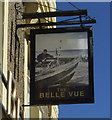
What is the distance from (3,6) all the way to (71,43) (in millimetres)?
2034

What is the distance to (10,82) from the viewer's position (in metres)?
11.6

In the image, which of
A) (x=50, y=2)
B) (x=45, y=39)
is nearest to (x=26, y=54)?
(x=45, y=39)

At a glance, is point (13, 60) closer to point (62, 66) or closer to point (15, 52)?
point (15, 52)

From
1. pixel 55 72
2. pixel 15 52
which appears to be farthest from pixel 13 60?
pixel 55 72

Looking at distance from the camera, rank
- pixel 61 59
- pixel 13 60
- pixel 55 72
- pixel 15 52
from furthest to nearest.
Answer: pixel 15 52 < pixel 13 60 < pixel 61 59 < pixel 55 72

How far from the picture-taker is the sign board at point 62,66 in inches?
480

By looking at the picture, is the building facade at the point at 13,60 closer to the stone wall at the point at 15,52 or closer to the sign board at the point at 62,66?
the stone wall at the point at 15,52

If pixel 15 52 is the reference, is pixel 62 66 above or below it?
below

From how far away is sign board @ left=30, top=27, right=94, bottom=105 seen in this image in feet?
40.0

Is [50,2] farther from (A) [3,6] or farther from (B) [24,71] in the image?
(A) [3,6]

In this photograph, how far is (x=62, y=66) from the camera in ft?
41.2

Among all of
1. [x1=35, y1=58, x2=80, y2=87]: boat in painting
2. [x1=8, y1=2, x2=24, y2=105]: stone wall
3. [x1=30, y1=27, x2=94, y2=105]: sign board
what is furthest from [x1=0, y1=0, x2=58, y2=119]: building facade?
[x1=35, y1=58, x2=80, y2=87]: boat in painting

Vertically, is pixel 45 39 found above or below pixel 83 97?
above

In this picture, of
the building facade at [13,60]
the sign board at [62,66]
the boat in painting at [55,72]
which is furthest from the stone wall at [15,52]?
the boat in painting at [55,72]
